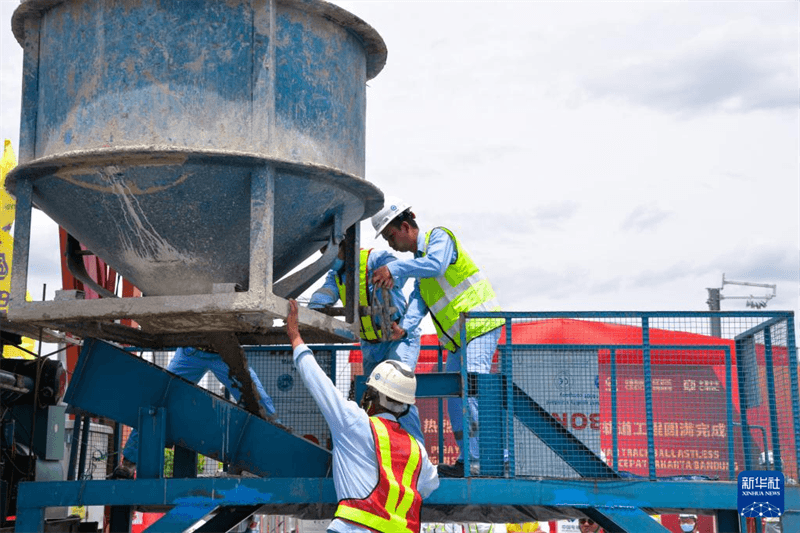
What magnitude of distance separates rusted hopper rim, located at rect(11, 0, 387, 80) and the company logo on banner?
369cm

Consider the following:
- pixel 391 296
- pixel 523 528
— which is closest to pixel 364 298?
pixel 391 296

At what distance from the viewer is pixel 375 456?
4719mm

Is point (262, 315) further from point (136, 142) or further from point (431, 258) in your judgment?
point (431, 258)

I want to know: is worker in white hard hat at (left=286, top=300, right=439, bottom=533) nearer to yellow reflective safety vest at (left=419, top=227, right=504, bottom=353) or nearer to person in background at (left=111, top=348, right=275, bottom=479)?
yellow reflective safety vest at (left=419, top=227, right=504, bottom=353)

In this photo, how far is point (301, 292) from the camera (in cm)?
669

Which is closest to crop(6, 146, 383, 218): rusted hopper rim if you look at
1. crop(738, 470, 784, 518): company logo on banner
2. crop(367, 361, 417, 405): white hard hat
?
crop(367, 361, 417, 405): white hard hat

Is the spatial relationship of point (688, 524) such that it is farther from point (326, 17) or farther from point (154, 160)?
point (154, 160)

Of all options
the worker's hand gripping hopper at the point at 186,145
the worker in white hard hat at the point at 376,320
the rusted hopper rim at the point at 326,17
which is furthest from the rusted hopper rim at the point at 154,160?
the worker in white hard hat at the point at 376,320

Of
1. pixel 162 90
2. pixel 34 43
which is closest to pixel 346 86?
pixel 162 90

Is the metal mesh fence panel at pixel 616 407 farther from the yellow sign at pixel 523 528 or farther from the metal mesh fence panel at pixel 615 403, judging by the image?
the yellow sign at pixel 523 528

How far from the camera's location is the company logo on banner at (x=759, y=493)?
19.4 feet

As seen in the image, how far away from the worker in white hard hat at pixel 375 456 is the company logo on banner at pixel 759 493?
7.63ft

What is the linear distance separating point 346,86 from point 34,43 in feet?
6.63

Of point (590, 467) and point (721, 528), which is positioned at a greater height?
point (590, 467)
